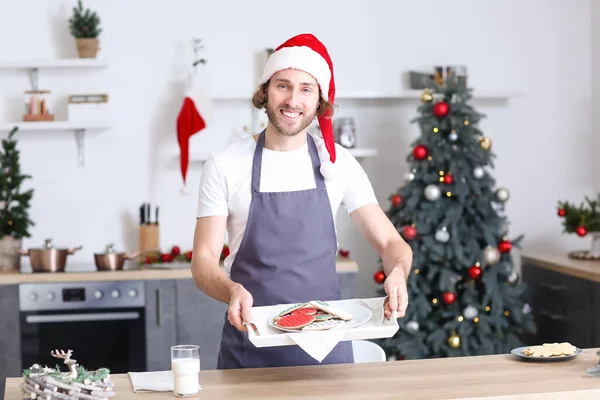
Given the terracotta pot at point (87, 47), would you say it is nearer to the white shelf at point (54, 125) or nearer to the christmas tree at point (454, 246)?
the white shelf at point (54, 125)

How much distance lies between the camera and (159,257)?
4.52m

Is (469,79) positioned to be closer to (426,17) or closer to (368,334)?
(426,17)

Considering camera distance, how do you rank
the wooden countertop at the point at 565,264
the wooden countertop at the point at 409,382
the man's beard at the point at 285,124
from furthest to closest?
the wooden countertop at the point at 565,264
the man's beard at the point at 285,124
the wooden countertop at the point at 409,382

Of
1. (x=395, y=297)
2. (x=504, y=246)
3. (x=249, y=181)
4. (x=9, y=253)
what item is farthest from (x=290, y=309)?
(x=9, y=253)

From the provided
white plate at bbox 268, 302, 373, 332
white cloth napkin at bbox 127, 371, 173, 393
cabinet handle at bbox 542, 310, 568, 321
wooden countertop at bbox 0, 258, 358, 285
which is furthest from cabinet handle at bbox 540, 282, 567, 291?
white cloth napkin at bbox 127, 371, 173, 393

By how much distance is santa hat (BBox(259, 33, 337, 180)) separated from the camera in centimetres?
267

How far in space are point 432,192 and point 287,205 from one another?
177 centimetres

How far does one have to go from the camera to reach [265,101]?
2.79 m

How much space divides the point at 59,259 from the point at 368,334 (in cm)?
256

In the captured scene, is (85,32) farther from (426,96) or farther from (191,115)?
(426,96)

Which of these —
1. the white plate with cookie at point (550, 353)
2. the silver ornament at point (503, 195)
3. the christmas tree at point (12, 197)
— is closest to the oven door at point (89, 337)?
the christmas tree at point (12, 197)

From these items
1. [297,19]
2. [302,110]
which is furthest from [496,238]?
[302,110]

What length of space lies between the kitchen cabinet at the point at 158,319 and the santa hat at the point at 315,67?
1.83m

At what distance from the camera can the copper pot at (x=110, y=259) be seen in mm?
4383
